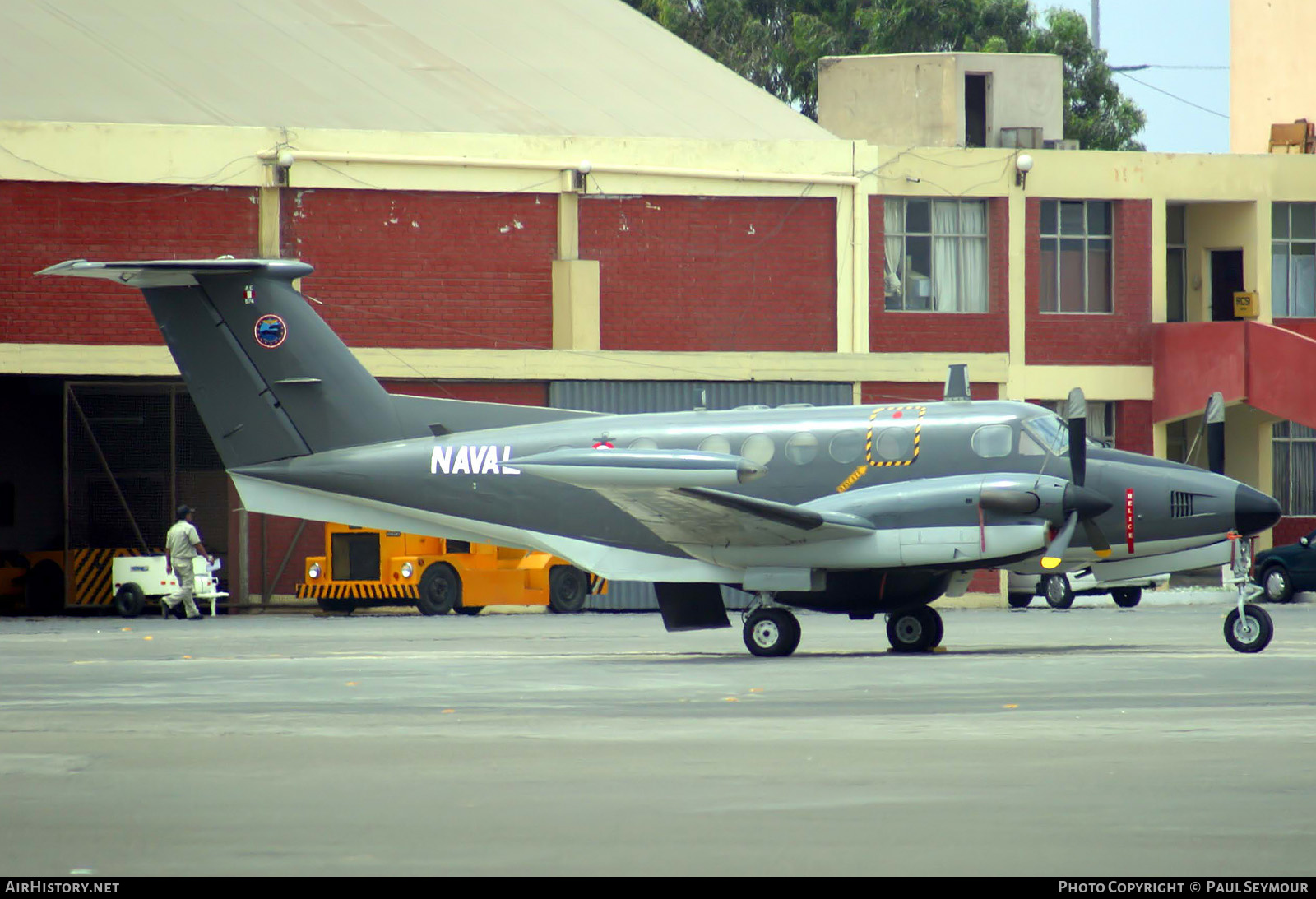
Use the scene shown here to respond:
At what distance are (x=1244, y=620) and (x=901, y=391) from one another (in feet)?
59.5

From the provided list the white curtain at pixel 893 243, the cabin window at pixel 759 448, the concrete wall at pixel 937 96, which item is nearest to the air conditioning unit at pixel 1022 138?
the concrete wall at pixel 937 96

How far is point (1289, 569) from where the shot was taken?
36656 mm

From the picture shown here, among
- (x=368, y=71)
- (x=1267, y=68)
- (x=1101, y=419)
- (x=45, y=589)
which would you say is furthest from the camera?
(x=1267, y=68)

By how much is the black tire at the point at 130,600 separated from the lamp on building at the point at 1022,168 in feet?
69.3

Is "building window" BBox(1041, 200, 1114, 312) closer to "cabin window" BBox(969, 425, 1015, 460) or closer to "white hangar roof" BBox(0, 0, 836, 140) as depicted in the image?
"white hangar roof" BBox(0, 0, 836, 140)

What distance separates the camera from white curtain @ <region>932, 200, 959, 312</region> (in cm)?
4044

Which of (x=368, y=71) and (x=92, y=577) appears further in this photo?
(x=368, y=71)

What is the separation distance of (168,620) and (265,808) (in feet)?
76.0

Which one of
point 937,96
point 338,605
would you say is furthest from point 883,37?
point 338,605

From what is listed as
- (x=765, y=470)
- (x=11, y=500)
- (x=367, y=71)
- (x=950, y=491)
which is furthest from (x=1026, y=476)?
(x=11, y=500)

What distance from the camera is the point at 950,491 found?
837 inches

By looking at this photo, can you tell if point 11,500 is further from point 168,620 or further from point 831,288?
point 831,288

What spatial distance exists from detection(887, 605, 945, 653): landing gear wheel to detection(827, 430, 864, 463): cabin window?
204cm

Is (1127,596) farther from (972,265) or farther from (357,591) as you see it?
(357,591)
